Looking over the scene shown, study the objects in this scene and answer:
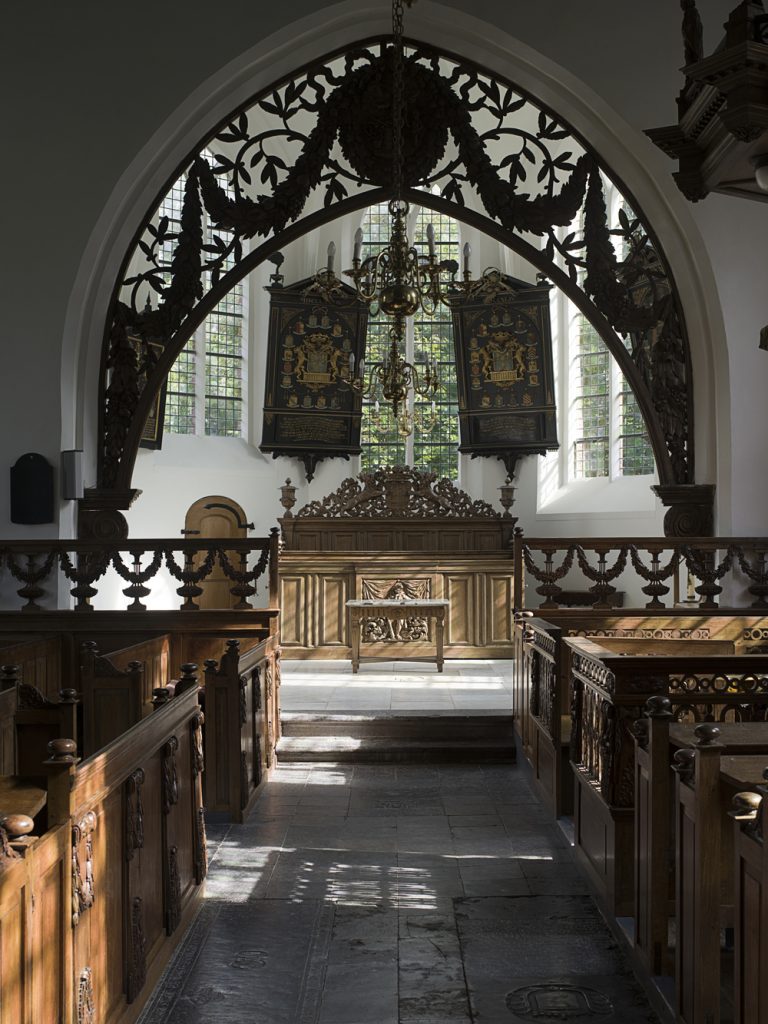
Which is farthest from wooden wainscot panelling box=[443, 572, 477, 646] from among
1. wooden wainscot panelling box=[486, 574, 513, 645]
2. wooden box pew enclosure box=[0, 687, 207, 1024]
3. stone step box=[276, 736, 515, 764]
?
wooden box pew enclosure box=[0, 687, 207, 1024]

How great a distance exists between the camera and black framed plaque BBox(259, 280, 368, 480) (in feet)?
46.9

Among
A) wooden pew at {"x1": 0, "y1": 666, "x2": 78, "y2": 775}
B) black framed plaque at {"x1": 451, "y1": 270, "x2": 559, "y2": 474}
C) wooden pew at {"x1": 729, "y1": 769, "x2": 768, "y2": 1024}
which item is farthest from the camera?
black framed plaque at {"x1": 451, "y1": 270, "x2": 559, "y2": 474}

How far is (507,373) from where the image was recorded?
14.3m

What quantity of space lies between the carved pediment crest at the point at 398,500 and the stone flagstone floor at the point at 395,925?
255 inches

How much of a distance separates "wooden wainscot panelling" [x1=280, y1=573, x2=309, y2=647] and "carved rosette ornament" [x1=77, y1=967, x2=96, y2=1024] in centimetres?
878

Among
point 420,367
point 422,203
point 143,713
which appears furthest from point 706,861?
point 420,367

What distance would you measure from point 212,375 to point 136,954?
40.2ft

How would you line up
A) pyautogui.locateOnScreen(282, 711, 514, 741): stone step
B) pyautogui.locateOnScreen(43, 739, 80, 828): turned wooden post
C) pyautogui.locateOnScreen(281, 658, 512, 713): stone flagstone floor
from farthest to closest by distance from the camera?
pyautogui.locateOnScreen(281, 658, 512, 713): stone flagstone floor
pyautogui.locateOnScreen(282, 711, 514, 741): stone step
pyautogui.locateOnScreen(43, 739, 80, 828): turned wooden post

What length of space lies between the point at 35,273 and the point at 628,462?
803 cm

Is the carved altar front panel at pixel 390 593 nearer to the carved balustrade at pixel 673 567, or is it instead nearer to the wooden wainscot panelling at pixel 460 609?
the wooden wainscot panelling at pixel 460 609

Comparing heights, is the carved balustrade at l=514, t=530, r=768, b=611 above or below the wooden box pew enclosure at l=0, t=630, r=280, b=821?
above

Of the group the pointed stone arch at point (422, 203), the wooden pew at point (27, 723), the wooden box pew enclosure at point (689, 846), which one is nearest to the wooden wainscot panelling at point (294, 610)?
the pointed stone arch at point (422, 203)

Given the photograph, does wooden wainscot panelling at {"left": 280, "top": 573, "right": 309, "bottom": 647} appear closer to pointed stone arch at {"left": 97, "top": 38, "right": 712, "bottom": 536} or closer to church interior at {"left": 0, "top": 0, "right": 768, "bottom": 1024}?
church interior at {"left": 0, "top": 0, "right": 768, "bottom": 1024}

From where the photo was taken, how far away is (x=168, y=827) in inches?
154
